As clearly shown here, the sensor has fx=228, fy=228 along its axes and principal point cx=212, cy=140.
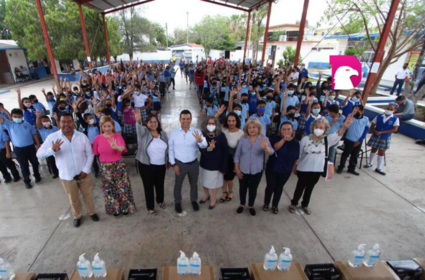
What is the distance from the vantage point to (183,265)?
5.64ft

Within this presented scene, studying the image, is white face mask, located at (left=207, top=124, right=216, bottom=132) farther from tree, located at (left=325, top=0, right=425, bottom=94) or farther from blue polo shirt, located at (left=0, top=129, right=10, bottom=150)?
tree, located at (left=325, top=0, right=425, bottom=94)

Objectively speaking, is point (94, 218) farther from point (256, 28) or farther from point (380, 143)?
point (256, 28)

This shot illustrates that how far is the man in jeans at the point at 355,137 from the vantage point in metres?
4.39

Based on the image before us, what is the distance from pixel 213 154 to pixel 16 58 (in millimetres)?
21750

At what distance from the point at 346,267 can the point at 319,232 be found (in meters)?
1.50

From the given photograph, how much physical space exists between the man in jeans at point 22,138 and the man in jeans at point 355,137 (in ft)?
19.2

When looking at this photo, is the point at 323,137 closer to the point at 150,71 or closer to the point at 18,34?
the point at 150,71

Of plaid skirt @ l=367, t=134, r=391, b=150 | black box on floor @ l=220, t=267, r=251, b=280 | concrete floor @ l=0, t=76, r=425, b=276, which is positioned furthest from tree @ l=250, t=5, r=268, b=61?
black box on floor @ l=220, t=267, r=251, b=280

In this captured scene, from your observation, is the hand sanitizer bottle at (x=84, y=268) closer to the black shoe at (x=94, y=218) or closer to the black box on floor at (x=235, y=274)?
the black box on floor at (x=235, y=274)

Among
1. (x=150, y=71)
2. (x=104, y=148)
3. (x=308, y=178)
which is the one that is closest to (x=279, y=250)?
(x=308, y=178)

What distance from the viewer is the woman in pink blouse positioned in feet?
9.53

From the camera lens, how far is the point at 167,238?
3.08m

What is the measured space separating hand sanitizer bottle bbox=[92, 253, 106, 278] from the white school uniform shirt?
1.63 metres

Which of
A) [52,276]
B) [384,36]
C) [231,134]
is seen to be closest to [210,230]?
[231,134]
